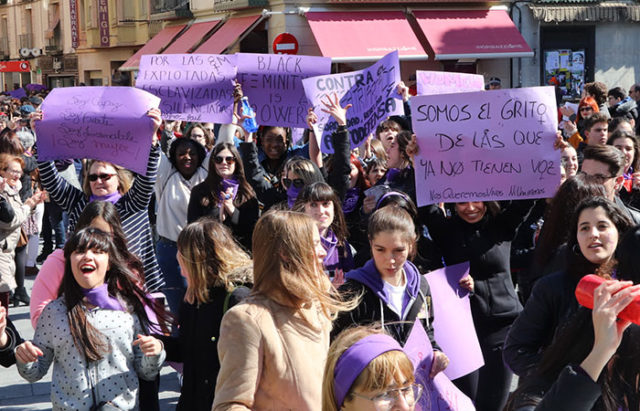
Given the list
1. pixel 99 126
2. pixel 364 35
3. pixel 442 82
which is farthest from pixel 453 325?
pixel 364 35

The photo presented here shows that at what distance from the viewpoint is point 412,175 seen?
6.26 meters

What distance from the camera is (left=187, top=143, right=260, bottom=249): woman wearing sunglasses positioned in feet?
21.1

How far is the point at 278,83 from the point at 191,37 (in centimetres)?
1795

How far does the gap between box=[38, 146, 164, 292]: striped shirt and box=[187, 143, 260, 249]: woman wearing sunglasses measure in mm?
547

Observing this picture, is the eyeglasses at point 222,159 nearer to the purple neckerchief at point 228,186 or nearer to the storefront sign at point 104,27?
the purple neckerchief at point 228,186

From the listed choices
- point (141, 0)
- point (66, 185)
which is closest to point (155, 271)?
point (66, 185)

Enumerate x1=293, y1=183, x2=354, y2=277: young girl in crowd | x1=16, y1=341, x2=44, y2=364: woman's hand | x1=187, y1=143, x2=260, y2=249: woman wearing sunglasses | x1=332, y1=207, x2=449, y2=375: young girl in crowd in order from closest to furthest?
x1=16, y1=341, x2=44, y2=364: woman's hand < x1=332, y1=207, x2=449, y2=375: young girl in crowd < x1=293, y1=183, x2=354, y2=277: young girl in crowd < x1=187, y1=143, x2=260, y2=249: woman wearing sunglasses

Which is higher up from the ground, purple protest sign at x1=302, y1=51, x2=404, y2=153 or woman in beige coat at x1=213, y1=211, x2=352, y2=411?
purple protest sign at x1=302, y1=51, x2=404, y2=153

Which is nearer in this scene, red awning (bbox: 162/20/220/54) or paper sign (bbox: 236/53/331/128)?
paper sign (bbox: 236/53/331/128)

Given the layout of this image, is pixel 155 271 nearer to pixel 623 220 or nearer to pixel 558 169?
pixel 558 169

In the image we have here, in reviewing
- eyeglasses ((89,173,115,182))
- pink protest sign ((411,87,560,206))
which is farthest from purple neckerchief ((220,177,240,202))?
pink protest sign ((411,87,560,206))

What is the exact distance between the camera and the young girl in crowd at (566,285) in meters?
3.58

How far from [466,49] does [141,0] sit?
53.2 feet

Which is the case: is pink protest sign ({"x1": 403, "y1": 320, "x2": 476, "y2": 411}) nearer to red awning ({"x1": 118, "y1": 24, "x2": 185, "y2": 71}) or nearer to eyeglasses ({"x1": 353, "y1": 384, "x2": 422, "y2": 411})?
eyeglasses ({"x1": 353, "y1": 384, "x2": 422, "y2": 411})
